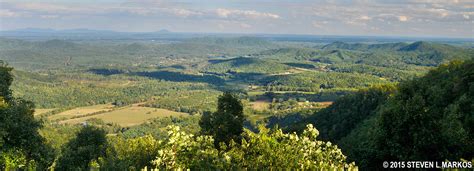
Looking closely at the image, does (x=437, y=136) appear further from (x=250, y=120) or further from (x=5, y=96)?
(x=250, y=120)

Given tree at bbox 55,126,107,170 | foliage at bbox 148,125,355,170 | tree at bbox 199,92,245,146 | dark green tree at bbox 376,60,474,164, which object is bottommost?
tree at bbox 55,126,107,170

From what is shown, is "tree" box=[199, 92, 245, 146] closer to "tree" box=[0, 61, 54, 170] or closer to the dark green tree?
the dark green tree

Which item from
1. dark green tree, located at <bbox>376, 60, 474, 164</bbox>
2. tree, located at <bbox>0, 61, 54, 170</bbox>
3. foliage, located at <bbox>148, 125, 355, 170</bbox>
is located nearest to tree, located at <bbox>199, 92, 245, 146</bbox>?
dark green tree, located at <bbox>376, 60, 474, 164</bbox>

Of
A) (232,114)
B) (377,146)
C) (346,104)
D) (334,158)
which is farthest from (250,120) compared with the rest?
(334,158)

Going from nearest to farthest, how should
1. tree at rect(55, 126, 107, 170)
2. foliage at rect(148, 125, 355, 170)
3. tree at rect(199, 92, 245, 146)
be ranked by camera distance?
1. foliage at rect(148, 125, 355, 170)
2. tree at rect(55, 126, 107, 170)
3. tree at rect(199, 92, 245, 146)

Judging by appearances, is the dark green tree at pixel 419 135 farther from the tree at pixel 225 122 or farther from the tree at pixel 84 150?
the tree at pixel 84 150

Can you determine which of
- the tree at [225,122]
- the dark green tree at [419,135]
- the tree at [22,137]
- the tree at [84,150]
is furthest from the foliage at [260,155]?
the tree at [225,122]

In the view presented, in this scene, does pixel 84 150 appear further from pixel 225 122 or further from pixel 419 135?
pixel 419 135
